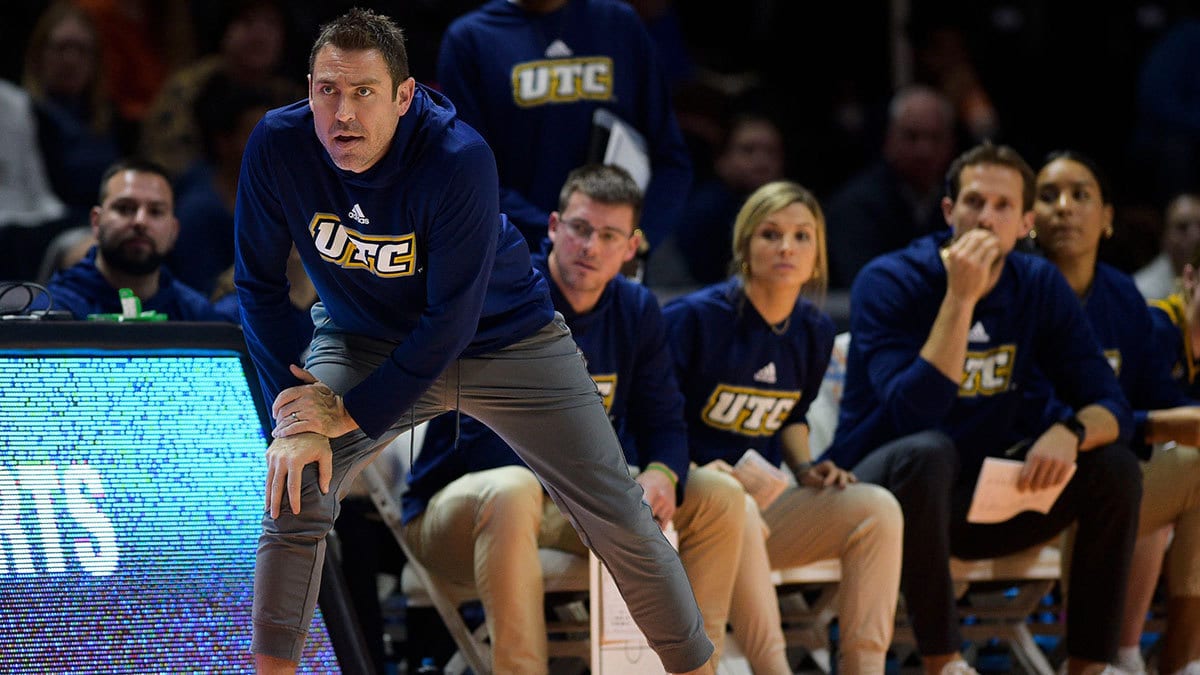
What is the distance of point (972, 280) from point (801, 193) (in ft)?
1.70

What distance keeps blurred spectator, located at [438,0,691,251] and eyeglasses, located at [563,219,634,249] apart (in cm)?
34

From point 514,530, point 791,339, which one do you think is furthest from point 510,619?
point 791,339

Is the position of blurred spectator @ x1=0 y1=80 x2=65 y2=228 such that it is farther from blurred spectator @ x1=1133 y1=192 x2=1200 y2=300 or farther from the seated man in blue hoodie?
blurred spectator @ x1=1133 y1=192 x2=1200 y2=300

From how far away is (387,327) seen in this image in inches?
118

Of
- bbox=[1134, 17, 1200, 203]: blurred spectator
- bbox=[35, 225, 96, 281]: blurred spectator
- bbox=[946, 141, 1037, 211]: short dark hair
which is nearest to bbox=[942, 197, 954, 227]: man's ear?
bbox=[946, 141, 1037, 211]: short dark hair

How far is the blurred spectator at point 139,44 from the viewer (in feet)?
A: 21.3

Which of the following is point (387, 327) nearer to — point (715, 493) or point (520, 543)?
point (520, 543)

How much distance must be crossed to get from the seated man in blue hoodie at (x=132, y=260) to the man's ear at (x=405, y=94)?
150 cm

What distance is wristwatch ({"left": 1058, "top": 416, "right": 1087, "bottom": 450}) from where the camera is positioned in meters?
4.14

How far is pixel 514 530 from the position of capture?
140 inches

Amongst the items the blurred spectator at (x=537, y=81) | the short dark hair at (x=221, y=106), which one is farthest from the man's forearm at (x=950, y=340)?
the short dark hair at (x=221, y=106)

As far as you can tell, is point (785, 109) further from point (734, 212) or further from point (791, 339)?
point (791, 339)

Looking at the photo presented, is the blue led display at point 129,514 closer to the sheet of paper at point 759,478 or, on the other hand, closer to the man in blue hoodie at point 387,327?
the man in blue hoodie at point 387,327

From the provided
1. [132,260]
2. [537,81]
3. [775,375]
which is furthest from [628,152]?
[132,260]
